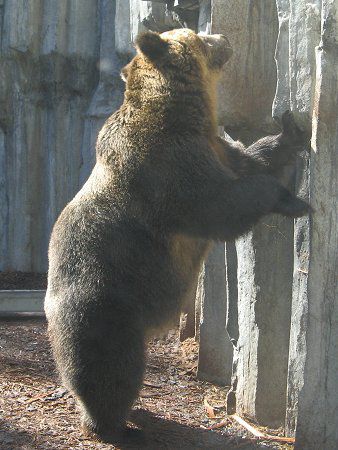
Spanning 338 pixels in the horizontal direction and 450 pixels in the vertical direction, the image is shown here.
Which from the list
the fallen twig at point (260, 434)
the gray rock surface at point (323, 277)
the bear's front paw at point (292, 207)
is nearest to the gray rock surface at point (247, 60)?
the bear's front paw at point (292, 207)

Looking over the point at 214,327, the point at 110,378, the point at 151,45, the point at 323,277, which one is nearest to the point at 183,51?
the point at 151,45

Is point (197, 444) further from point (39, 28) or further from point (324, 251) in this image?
point (39, 28)

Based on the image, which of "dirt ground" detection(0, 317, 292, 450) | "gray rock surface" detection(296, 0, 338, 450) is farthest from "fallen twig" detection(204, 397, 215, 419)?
"gray rock surface" detection(296, 0, 338, 450)

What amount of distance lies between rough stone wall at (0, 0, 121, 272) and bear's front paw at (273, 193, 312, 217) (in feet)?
21.6

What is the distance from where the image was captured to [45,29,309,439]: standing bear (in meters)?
5.07

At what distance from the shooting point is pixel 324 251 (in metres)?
4.41

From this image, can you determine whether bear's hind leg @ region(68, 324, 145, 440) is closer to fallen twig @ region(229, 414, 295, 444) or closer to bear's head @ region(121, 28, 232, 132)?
fallen twig @ region(229, 414, 295, 444)

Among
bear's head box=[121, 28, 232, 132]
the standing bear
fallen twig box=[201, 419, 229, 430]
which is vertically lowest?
fallen twig box=[201, 419, 229, 430]

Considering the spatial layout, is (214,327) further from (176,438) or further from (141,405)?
(176,438)

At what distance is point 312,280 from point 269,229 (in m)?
1.12

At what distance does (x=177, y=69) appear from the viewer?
5.41 metres

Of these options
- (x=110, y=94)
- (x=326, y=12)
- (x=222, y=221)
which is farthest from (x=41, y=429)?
(x=110, y=94)

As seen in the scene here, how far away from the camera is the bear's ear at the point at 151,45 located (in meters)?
5.30

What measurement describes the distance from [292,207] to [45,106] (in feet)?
26.1
